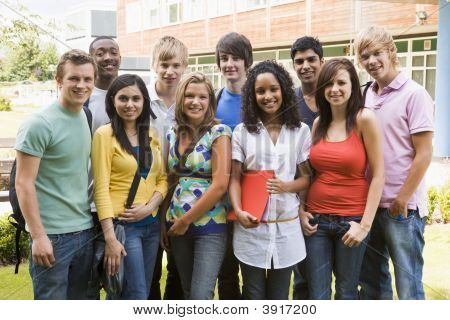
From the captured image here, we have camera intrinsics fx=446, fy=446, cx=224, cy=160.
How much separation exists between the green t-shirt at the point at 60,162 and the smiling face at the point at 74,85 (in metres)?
0.02

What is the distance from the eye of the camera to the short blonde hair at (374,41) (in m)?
1.19

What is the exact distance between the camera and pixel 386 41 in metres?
1.20

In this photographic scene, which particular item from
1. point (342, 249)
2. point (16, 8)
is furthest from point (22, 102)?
point (342, 249)

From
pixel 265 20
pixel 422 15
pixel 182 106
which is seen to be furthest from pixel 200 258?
pixel 422 15

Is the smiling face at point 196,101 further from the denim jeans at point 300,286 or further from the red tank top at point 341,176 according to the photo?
the denim jeans at point 300,286

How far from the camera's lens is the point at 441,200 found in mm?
2395

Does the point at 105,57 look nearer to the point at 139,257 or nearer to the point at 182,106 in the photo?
the point at 182,106

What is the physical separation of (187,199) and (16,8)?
1935mm

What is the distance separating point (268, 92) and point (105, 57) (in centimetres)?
57

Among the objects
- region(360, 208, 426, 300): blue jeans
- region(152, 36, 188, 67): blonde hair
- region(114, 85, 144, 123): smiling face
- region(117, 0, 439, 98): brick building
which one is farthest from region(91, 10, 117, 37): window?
region(360, 208, 426, 300): blue jeans

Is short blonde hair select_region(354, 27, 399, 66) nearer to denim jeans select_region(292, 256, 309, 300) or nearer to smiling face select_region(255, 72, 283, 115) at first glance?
smiling face select_region(255, 72, 283, 115)

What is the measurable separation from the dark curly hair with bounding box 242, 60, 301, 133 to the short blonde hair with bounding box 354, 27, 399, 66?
0.23 metres

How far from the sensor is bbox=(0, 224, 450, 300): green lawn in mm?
1853

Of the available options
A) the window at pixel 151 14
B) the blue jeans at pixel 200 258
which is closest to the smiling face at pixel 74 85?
the blue jeans at pixel 200 258
